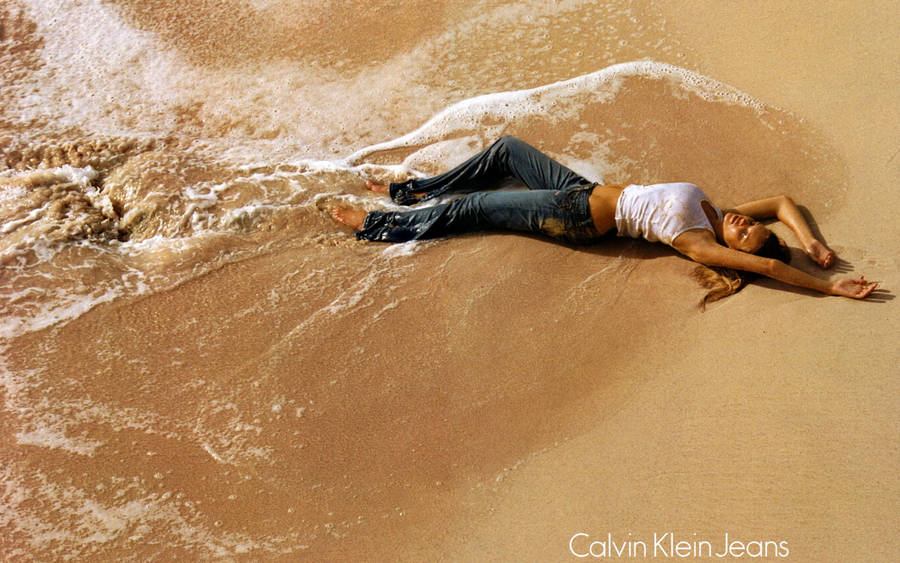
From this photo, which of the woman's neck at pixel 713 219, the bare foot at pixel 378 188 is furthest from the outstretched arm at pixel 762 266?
the bare foot at pixel 378 188

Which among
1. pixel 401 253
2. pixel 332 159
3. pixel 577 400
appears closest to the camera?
pixel 577 400

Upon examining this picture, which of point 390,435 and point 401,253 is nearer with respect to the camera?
point 390,435

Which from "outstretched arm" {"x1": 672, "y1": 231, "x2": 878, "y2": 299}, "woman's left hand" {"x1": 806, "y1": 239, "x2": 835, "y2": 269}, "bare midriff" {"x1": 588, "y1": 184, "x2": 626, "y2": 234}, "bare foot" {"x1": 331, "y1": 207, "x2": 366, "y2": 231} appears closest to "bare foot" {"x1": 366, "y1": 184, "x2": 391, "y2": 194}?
"bare foot" {"x1": 331, "y1": 207, "x2": 366, "y2": 231}

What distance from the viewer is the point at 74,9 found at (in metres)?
5.87

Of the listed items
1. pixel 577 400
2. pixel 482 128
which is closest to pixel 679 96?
pixel 482 128

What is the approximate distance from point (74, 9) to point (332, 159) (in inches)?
125

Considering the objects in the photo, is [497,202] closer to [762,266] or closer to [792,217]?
[762,266]

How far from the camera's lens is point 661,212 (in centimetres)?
366

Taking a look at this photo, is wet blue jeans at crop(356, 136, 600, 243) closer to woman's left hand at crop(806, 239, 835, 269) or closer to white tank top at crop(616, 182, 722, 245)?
white tank top at crop(616, 182, 722, 245)

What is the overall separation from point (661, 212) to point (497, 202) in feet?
3.07

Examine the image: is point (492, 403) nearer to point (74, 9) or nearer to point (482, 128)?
point (482, 128)

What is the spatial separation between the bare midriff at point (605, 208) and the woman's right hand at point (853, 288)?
1172mm

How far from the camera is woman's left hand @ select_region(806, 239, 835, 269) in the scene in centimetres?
356

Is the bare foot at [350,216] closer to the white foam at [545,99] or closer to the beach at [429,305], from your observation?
the beach at [429,305]
